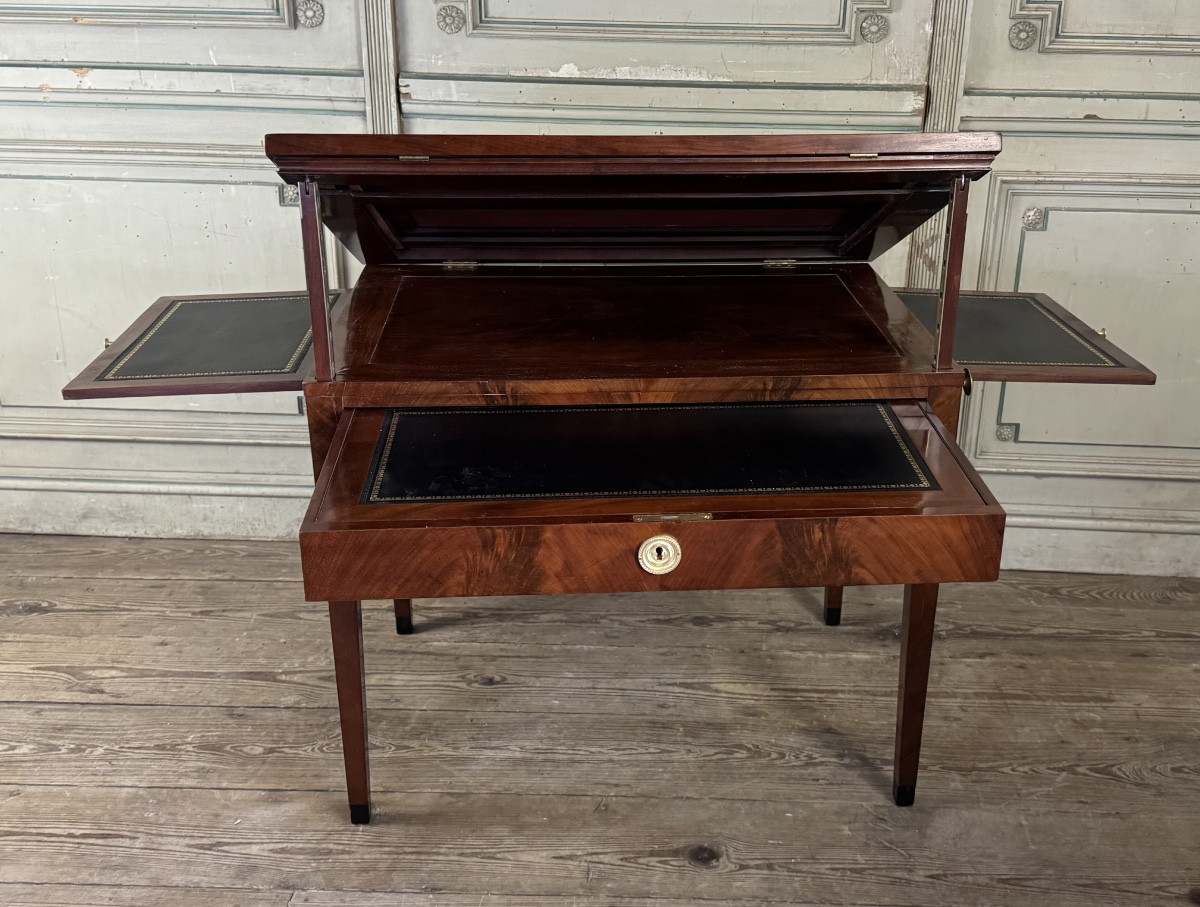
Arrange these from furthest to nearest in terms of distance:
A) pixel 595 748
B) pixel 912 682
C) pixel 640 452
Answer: pixel 595 748, pixel 912 682, pixel 640 452

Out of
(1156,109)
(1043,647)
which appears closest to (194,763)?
(1043,647)

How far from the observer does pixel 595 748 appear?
6.17ft

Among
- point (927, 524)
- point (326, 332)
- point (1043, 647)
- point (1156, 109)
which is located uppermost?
point (1156, 109)

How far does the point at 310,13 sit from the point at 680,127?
2.70 ft

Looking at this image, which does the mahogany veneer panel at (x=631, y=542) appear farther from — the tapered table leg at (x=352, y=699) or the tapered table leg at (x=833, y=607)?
the tapered table leg at (x=833, y=607)

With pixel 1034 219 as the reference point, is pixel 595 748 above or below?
below

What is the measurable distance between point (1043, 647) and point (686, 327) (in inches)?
44.2

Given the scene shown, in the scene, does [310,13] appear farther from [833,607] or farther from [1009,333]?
[833,607]

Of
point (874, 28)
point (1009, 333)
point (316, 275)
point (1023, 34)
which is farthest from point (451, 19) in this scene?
point (1009, 333)

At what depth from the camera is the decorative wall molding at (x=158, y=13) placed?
2.21 metres

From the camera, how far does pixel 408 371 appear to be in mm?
1533

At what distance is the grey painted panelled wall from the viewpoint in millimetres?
2197

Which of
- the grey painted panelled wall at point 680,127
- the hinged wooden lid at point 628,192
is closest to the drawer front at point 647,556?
the hinged wooden lid at point 628,192

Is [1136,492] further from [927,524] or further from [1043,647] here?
[927,524]
